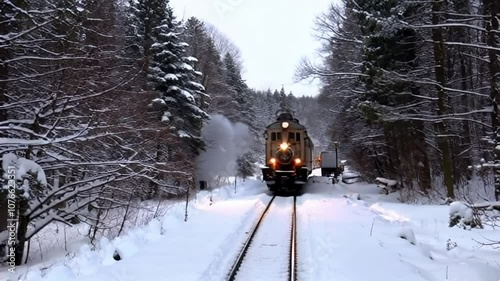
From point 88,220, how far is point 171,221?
2462mm

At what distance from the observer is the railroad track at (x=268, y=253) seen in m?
7.50

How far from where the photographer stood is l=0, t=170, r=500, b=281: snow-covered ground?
7223 millimetres

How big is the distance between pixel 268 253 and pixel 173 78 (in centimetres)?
1496

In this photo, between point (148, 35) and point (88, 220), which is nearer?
point (88, 220)

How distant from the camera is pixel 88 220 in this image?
10.7 meters

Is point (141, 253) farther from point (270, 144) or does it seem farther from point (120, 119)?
point (270, 144)

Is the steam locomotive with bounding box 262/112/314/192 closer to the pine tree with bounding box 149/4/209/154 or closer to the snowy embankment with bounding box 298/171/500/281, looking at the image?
the pine tree with bounding box 149/4/209/154

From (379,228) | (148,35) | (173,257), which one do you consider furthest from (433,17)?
(148,35)

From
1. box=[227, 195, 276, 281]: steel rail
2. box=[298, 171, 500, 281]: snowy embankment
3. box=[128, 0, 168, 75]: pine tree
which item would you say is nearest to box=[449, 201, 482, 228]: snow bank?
box=[298, 171, 500, 281]: snowy embankment

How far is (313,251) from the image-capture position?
30.5ft

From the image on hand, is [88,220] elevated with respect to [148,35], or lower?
lower

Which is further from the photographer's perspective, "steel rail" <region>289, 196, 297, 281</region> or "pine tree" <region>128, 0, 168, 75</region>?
"pine tree" <region>128, 0, 168, 75</region>

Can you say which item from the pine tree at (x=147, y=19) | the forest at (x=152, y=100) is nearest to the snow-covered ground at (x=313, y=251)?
the forest at (x=152, y=100)

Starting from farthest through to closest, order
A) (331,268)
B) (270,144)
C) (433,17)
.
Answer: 1. (270,144)
2. (433,17)
3. (331,268)
